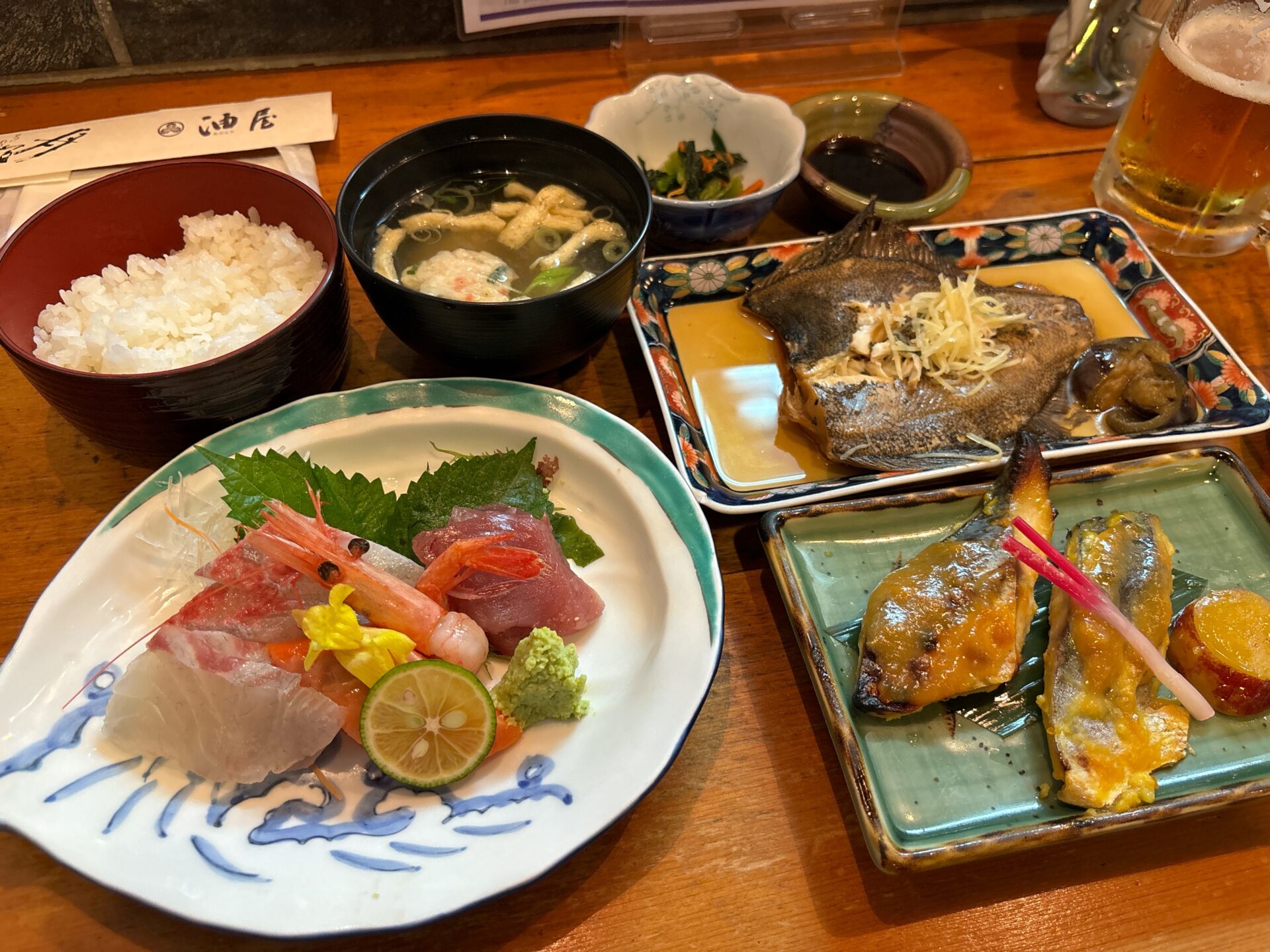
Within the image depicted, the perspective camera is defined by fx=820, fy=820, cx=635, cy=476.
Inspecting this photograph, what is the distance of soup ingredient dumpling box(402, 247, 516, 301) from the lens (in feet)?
5.49

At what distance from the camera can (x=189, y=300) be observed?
154 cm

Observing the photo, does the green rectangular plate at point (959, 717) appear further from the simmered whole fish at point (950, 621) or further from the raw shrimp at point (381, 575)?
the raw shrimp at point (381, 575)

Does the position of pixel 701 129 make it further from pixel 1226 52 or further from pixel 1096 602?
pixel 1096 602

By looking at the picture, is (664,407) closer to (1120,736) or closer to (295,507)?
(295,507)

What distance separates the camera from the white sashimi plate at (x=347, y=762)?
1.03 metres

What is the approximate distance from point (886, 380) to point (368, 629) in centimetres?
117

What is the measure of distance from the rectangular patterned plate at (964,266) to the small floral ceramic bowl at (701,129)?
11 centimetres

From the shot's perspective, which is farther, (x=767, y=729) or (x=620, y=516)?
(x=620, y=516)

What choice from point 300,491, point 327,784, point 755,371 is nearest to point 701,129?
point 755,371

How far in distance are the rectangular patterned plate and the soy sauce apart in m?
0.17

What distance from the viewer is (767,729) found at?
1350 millimetres

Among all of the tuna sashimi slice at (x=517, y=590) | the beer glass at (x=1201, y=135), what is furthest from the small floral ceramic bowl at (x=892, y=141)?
the tuna sashimi slice at (x=517, y=590)

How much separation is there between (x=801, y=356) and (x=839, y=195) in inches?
19.1

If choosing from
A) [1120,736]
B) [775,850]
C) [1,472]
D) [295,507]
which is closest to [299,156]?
[1,472]
